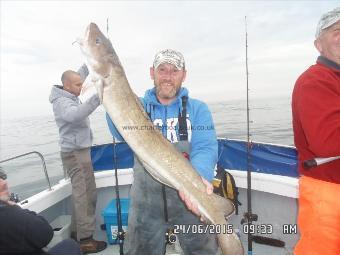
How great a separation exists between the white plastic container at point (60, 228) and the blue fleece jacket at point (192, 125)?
A: 2.27 metres

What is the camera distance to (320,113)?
92.6 inches

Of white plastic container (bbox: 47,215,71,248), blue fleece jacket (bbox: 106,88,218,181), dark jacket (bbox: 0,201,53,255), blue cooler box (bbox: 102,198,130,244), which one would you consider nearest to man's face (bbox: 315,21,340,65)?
blue fleece jacket (bbox: 106,88,218,181)

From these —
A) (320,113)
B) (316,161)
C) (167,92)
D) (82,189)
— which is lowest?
(82,189)

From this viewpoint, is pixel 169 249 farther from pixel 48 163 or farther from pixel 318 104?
pixel 48 163

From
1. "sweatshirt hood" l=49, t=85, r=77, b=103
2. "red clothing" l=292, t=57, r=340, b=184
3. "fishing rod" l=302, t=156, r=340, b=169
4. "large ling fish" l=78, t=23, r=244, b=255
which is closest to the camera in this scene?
"red clothing" l=292, t=57, r=340, b=184

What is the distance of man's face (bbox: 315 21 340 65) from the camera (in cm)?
264

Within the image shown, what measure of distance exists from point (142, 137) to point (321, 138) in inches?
61.9

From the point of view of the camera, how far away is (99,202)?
6020 mm

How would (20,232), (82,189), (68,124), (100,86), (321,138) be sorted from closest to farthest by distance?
(321,138) → (20,232) → (100,86) → (82,189) → (68,124)

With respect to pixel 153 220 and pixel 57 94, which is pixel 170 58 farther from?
pixel 57 94

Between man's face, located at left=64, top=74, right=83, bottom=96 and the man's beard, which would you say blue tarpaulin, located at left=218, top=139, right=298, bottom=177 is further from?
man's face, located at left=64, top=74, right=83, bottom=96

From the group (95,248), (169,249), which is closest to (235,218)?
(169,249)

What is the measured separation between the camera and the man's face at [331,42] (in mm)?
2639

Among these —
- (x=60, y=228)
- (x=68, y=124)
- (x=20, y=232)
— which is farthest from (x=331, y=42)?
(x=60, y=228)
